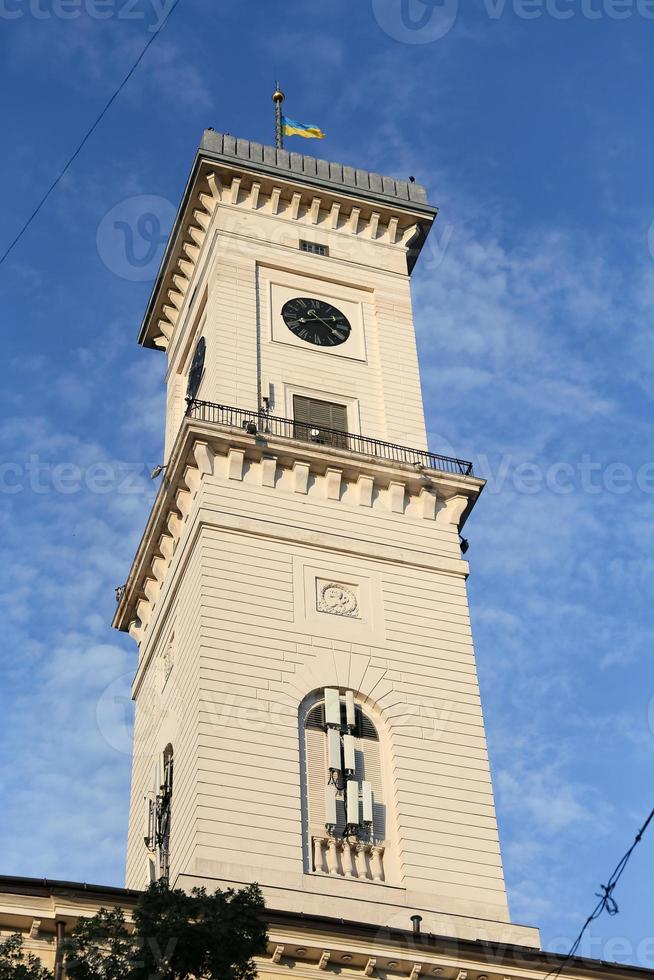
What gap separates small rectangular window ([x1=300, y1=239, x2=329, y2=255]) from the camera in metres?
46.6

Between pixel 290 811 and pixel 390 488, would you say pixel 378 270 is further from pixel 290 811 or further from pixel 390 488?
pixel 290 811

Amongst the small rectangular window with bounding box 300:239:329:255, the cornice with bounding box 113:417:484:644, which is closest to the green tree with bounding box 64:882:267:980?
the cornice with bounding box 113:417:484:644

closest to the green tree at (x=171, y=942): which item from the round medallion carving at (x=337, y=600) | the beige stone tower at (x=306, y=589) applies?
the beige stone tower at (x=306, y=589)

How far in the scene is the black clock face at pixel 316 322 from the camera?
43750 mm

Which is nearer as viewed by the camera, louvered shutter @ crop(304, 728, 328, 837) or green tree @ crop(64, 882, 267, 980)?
green tree @ crop(64, 882, 267, 980)

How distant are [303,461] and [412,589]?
4.37 meters

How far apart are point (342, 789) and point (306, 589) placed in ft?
17.8

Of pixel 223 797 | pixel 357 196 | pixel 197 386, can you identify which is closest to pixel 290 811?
pixel 223 797

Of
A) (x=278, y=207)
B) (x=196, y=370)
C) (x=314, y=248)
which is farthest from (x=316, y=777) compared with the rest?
(x=278, y=207)

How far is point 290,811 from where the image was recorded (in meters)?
32.0

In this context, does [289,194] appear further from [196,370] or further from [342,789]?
[342,789]

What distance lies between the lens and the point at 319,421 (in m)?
41.3

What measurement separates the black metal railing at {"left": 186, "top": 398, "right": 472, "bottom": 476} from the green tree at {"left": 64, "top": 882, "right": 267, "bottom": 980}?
1987 centimetres

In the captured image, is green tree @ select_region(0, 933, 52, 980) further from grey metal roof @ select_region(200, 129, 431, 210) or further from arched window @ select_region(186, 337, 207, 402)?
grey metal roof @ select_region(200, 129, 431, 210)
